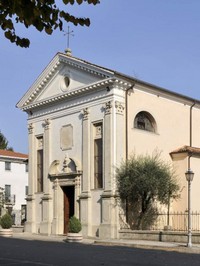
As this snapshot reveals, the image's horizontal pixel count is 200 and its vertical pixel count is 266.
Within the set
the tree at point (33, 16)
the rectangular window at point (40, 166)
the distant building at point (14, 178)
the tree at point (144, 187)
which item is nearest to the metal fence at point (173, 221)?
the tree at point (144, 187)

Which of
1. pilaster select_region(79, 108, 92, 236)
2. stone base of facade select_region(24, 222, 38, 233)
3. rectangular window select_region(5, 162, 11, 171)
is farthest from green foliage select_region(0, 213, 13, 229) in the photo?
rectangular window select_region(5, 162, 11, 171)

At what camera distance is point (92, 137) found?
29359 mm

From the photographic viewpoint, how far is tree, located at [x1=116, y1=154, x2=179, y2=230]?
2636 cm

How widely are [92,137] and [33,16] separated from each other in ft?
77.4

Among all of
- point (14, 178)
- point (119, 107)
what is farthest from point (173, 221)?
point (14, 178)

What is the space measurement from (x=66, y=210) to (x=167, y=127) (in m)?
8.07

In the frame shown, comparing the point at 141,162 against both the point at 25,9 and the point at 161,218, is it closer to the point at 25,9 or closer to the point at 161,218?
the point at 161,218

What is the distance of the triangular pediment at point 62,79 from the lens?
96.5 feet

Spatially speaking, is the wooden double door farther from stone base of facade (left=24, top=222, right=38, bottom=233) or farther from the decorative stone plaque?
stone base of facade (left=24, top=222, right=38, bottom=233)

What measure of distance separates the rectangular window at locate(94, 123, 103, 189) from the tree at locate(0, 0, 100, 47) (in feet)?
74.3

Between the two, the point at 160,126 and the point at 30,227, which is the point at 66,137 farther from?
the point at 30,227

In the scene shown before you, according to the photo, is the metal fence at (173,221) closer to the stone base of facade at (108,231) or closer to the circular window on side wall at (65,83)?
the stone base of facade at (108,231)

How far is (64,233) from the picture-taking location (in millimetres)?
31047

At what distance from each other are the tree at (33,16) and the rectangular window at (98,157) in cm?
2266
